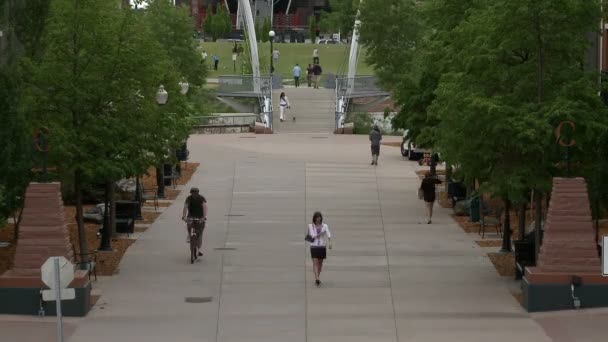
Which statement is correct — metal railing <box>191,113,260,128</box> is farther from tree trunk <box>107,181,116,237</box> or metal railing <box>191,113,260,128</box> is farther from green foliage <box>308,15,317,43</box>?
green foliage <box>308,15,317,43</box>

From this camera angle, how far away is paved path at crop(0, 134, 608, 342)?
832 inches

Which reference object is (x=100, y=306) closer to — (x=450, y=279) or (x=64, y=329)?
(x=64, y=329)

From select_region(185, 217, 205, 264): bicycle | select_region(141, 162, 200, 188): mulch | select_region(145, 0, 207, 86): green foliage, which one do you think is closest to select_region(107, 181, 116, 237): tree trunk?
select_region(185, 217, 205, 264): bicycle

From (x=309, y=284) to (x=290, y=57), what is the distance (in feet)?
229

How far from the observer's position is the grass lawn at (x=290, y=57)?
280 ft

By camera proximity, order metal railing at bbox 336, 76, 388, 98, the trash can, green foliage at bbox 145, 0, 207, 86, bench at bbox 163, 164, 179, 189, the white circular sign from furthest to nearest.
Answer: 1. metal railing at bbox 336, 76, 388, 98
2. green foliage at bbox 145, 0, 207, 86
3. bench at bbox 163, 164, 179, 189
4. the trash can
5. the white circular sign

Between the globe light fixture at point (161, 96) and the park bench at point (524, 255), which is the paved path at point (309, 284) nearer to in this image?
the park bench at point (524, 255)

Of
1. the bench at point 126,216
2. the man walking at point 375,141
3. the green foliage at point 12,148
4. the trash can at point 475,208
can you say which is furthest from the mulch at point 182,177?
the green foliage at point 12,148

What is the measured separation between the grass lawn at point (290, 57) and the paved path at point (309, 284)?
45.7 m

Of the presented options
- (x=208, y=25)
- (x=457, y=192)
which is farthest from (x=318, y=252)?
(x=208, y=25)

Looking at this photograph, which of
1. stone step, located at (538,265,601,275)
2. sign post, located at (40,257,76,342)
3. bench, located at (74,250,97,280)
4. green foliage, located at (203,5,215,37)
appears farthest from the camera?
green foliage, located at (203,5,215,37)

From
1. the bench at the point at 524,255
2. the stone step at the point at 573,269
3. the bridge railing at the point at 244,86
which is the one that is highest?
the bridge railing at the point at 244,86

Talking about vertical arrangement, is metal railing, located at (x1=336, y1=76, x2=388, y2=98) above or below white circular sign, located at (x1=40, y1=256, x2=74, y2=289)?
below

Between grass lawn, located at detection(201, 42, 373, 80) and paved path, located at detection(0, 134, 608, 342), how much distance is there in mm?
45663
